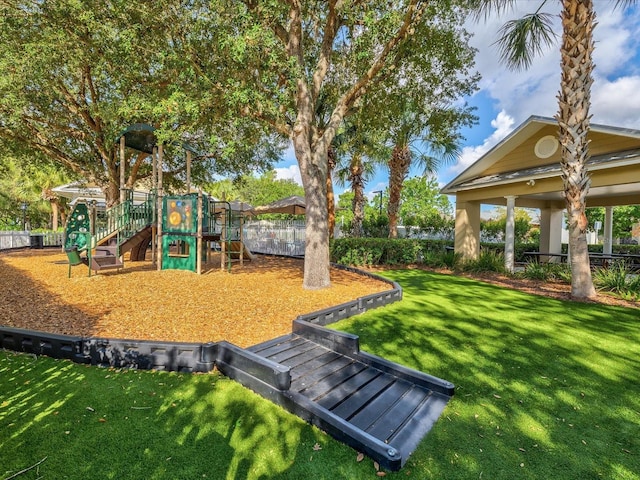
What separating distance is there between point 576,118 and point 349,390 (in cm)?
871

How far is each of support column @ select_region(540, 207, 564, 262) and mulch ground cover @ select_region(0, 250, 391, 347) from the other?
11.0 meters

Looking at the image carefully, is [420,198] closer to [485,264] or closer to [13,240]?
[485,264]

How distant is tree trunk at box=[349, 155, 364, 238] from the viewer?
17.1 meters

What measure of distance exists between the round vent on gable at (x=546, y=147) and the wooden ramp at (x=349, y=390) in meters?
10.7

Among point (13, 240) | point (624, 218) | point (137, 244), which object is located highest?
point (624, 218)

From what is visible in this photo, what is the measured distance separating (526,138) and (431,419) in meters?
11.8

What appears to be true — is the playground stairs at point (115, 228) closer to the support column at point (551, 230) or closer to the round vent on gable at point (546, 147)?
the round vent on gable at point (546, 147)

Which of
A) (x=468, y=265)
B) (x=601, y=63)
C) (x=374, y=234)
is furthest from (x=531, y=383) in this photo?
(x=374, y=234)

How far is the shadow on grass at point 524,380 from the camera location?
8.43 feet

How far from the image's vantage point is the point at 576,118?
780cm

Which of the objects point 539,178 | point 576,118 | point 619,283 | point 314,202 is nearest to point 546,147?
point 539,178

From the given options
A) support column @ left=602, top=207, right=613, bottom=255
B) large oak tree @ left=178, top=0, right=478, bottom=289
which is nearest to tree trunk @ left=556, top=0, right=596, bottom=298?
large oak tree @ left=178, top=0, right=478, bottom=289

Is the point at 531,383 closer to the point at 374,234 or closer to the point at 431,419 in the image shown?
the point at 431,419

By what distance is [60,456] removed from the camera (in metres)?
2.46
